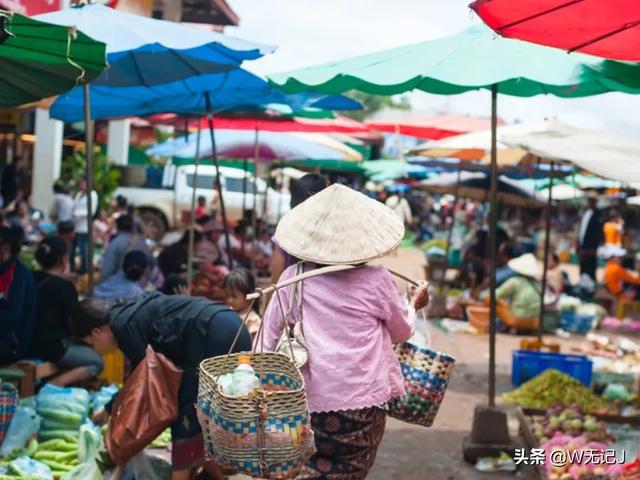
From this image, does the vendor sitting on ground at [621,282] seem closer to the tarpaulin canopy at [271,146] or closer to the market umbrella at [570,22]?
the tarpaulin canopy at [271,146]

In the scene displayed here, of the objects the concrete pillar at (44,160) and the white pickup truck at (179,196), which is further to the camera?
the white pickup truck at (179,196)

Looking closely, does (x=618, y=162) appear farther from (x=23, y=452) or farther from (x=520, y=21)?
(x=23, y=452)

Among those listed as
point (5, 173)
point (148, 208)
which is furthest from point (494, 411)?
point (148, 208)

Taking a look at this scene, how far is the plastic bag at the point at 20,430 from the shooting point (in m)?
6.03

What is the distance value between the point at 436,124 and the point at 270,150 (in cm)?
317

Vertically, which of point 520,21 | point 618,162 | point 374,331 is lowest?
point 374,331

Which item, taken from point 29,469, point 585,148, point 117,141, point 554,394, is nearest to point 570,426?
point 554,394

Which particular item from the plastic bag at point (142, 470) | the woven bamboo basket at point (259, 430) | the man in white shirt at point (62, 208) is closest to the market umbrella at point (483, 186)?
the man in white shirt at point (62, 208)

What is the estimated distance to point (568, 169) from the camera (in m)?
16.5

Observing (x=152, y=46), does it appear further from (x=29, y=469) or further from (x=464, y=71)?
(x=29, y=469)

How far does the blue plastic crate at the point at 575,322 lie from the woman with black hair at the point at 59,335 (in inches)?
324

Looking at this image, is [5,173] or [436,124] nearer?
[436,124]

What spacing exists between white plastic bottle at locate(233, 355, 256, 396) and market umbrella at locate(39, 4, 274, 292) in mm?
2510

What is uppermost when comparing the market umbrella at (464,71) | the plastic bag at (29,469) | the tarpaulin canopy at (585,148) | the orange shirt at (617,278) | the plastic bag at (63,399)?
the market umbrella at (464,71)
